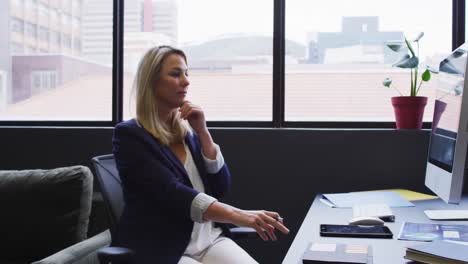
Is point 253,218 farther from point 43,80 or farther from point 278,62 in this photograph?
point 43,80

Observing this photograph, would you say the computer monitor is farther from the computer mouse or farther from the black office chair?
the black office chair

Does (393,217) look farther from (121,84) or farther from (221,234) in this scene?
(121,84)

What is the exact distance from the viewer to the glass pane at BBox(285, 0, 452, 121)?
291 cm

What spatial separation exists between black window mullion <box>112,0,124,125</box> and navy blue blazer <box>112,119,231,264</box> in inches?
49.4

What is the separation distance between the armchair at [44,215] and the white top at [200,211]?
2.09 ft

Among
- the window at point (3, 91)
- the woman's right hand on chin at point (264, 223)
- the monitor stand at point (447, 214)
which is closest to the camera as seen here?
the woman's right hand on chin at point (264, 223)

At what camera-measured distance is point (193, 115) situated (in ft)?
6.89

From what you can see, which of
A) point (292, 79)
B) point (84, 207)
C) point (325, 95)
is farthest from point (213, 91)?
point (84, 207)

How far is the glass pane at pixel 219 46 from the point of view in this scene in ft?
10.0

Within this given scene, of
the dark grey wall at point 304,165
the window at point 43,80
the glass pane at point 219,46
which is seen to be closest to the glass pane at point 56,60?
the window at point 43,80

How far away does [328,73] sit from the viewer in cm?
298

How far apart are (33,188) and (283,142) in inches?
53.0

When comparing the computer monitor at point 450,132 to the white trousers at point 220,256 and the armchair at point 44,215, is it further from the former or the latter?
the armchair at point 44,215

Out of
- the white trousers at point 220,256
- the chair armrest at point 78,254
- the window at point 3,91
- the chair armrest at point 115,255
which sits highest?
the window at point 3,91
